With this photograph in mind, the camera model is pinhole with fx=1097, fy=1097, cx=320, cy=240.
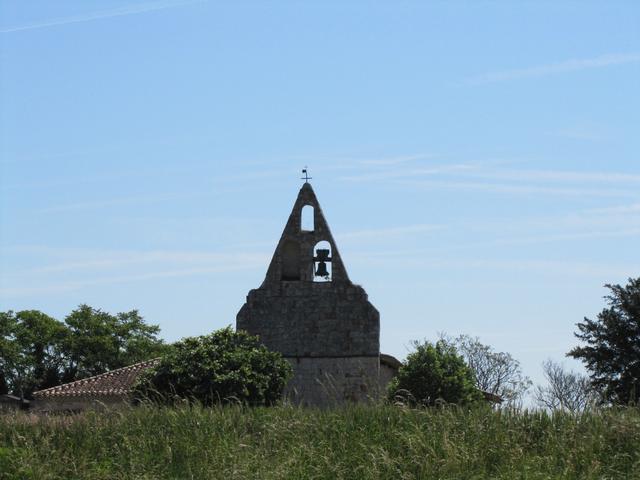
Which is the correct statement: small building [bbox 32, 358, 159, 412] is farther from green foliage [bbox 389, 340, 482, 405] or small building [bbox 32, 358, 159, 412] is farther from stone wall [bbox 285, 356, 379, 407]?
green foliage [bbox 389, 340, 482, 405]

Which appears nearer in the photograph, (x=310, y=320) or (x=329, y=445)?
(x=329, y=445)

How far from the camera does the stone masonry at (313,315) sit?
35.0 metres

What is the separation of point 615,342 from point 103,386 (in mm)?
19055

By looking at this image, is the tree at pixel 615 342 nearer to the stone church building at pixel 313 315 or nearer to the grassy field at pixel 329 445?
the stone church building at pixel 313 315

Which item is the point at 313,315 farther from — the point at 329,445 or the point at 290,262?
the point at 329,445

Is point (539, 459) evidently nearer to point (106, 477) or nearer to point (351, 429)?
point (351, 429)

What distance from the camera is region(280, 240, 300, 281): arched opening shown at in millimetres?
36188

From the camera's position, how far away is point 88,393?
35.8 m

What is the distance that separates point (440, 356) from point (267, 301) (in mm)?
6551

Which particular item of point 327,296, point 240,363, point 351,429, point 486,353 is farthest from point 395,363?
point 486,353

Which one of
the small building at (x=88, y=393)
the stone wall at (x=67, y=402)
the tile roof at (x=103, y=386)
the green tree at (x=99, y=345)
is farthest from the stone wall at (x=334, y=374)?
the green tree at (x=99, y=345)

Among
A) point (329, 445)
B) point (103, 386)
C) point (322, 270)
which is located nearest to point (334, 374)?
point (322, 270)

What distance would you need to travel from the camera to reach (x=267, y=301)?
35.8m

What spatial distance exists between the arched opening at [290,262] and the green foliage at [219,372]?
4.75m
